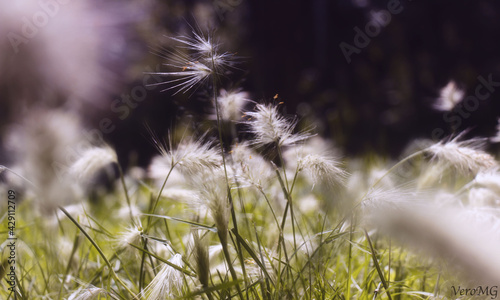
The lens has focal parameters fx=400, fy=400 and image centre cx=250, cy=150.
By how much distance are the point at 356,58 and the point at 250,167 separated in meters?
3.81

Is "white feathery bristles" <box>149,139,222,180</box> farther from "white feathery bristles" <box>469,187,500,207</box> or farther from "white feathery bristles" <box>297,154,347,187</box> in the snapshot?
"white feathery bristles" <box>469,187,500,207</box>

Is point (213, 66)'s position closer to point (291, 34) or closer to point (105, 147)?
point (105, 147)

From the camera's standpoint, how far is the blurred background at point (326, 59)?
3.71 meters

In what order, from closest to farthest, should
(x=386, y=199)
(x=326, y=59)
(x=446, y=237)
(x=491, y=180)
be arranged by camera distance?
(x=446, y=237) → (x=386, y=199) → (x=491, y=180) → (x=326, y=59)

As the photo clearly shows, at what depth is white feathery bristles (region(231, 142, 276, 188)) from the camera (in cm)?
73

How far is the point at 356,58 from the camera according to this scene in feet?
13.9

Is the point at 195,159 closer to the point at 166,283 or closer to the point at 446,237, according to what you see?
the point at 166,283

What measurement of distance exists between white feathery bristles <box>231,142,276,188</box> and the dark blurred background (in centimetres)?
279

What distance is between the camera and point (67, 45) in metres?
3.70

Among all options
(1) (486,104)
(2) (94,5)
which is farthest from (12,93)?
(1) (486,104)

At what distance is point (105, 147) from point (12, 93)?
3345 millimetres
